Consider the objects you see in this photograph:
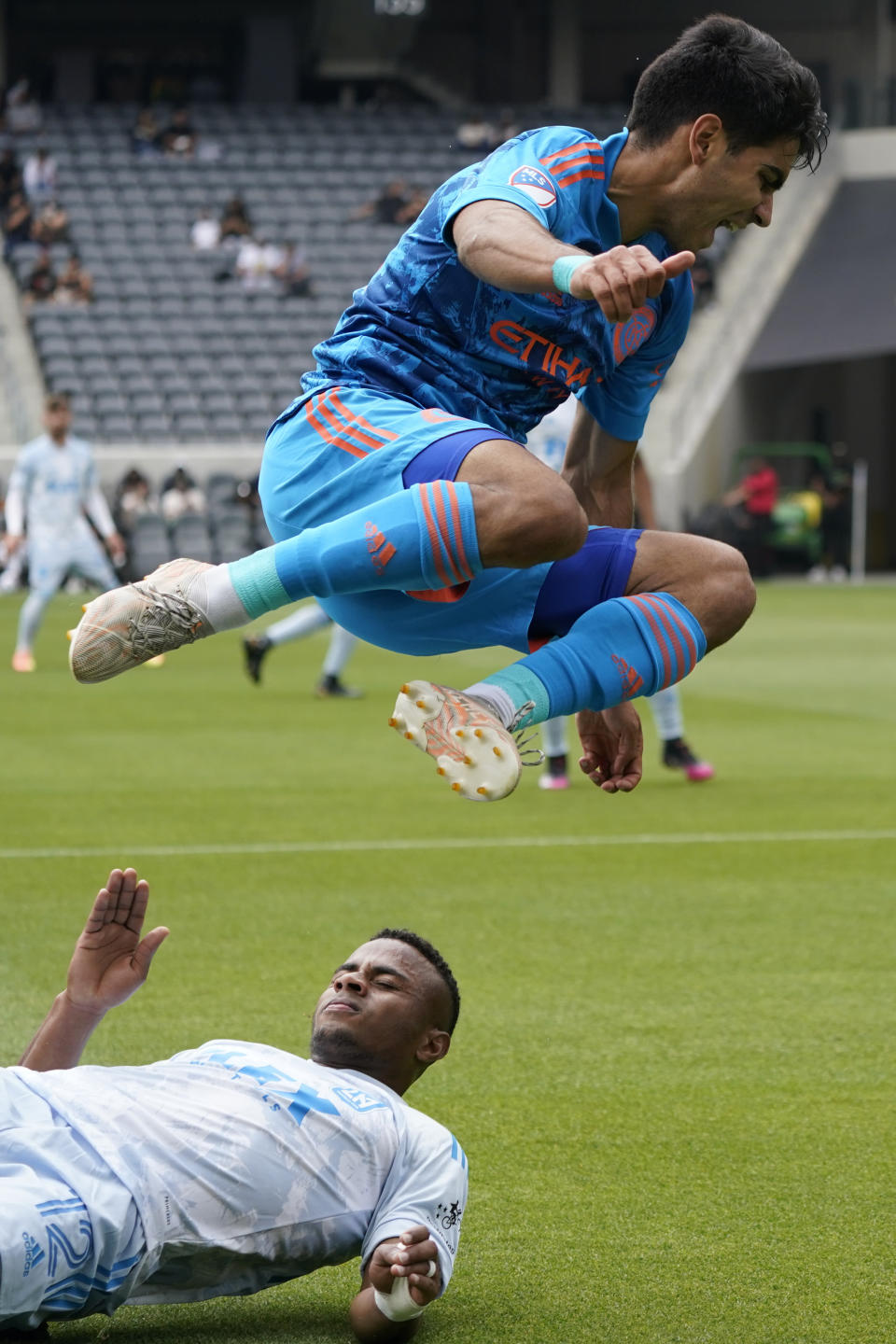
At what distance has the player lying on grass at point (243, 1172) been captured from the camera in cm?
283

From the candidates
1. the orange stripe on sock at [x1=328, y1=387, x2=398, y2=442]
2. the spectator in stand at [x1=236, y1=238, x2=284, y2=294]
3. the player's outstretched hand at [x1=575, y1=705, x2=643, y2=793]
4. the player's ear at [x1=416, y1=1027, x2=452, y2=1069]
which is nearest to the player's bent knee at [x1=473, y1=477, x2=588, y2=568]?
the orange stripe on sock at [x1=328, y1=387, x2=398, y2=442]

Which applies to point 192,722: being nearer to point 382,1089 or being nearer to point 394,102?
point 382,1089

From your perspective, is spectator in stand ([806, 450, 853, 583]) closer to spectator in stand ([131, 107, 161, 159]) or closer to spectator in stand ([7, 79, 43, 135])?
spectator in stand ([131, 107, 161, 159])

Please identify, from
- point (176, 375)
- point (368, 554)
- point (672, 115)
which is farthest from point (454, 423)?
point (176, 375)

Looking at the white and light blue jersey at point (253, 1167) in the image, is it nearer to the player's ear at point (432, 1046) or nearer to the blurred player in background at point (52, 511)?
the player's ear at point (432, 1046)

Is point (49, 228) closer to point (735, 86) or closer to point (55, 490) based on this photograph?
point (55, 490)

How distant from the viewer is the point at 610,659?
3.75m

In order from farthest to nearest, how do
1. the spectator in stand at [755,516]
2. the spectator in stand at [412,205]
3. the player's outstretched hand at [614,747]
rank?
the spectator in stand at [412,205]
the spectator in stand at [755,516]
the player's outstretched hand at [614,747]

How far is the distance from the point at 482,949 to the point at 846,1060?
1533 mm

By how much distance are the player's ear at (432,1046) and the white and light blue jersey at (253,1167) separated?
0.17 meters

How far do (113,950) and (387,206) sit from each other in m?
27.2

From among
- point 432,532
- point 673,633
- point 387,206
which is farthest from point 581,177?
point 387,206

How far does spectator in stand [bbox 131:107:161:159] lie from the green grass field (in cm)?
2060

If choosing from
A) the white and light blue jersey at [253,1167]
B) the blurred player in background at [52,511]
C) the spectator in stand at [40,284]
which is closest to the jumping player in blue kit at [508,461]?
the white and light blue jersey at [253,1167]
